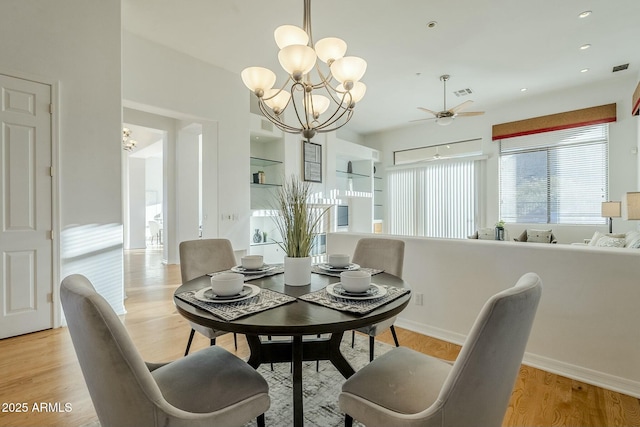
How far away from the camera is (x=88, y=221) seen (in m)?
2.93

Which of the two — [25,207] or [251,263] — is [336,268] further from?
[25,207]

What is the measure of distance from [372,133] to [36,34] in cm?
661

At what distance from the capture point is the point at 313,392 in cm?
182

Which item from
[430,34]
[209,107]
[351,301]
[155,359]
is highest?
[430,34]

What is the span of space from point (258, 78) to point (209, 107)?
2321 mm

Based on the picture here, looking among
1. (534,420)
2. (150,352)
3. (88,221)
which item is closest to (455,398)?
(534,420)

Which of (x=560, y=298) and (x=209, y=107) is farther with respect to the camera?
(x=209, y=107)

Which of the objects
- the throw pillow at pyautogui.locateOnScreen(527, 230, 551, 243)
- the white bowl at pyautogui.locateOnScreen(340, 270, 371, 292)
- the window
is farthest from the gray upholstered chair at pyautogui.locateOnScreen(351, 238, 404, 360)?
the window

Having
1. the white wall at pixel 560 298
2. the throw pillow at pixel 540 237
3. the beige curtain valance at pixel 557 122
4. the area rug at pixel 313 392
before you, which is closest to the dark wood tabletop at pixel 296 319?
the area rug at pixel 313 392

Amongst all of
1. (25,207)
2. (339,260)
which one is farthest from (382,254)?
(25,207)

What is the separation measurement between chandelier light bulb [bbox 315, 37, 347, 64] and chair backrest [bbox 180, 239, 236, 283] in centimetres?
152

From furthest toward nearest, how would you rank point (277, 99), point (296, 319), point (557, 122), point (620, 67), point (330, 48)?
point (557, 122)
point (620, 67)
point (277, 99)
point (330, 48)
point (296, 319)

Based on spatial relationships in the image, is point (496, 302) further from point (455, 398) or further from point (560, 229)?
point (560, 229)

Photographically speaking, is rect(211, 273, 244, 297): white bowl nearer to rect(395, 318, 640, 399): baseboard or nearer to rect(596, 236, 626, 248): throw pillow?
rect(395, 318, 640, 399): baseboard
